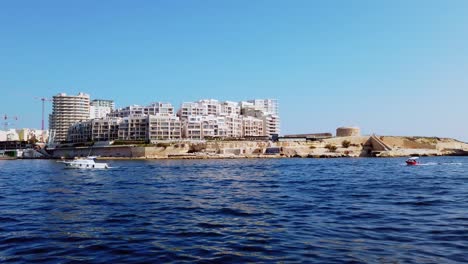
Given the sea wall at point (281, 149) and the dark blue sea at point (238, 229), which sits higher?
the sea wall at point (281, 149)

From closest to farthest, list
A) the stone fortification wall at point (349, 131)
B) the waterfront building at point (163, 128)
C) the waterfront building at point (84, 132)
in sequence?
the waterfront building at point (163, 128), the stone fortification wall at point (349, 131), the waterfront building at point (84, 132)

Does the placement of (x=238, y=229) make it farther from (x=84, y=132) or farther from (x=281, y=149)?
(x=84, y=132)

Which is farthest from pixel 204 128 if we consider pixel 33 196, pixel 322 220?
pixel 322 220

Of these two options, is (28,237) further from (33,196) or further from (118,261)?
(33,196)

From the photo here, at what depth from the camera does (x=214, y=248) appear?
42.8ft

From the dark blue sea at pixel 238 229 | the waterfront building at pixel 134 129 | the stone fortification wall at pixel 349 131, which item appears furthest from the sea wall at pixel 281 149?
the dark blue sea at pixel 238 229

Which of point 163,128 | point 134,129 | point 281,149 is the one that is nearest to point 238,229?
point 281,149

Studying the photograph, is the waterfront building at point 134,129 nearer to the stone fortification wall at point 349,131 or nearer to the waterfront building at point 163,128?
A: the waterfront building at point 163,128

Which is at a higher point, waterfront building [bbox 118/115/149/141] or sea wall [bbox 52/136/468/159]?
waterfront building [bbox 118/115/149/141]

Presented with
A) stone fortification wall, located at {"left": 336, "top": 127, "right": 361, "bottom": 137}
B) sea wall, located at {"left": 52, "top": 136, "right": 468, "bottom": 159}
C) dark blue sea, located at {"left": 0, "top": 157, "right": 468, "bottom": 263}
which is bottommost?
dark blue sea, located at {"left": 0, "top": 157, "right": 468, "bottom": 263}

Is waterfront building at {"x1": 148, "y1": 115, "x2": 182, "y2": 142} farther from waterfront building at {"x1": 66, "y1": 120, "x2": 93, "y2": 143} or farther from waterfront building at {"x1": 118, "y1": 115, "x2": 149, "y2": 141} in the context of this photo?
waterfront building at {"x1": 66, "y1": 120, "x2": 93, "y2": 143}

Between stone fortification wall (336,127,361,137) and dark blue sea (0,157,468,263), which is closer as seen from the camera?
dark blue sea (0,157,468,263)

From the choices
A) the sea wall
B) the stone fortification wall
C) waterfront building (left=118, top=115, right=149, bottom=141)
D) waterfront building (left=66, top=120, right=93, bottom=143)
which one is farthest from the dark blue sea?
waterfront building (left=66, top=120, right=93, bottom=143)

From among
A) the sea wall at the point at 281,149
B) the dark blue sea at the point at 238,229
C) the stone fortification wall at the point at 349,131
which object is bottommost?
the dark blue sea at the point at 238,229
